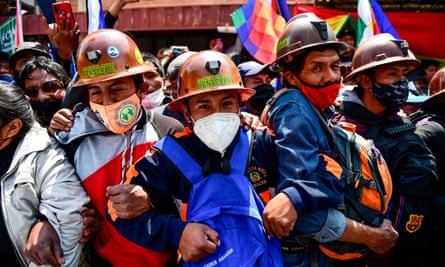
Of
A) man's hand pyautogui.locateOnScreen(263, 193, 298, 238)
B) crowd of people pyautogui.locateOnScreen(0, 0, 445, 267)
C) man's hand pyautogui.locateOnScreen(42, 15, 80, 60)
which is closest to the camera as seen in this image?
man's hand pyautogui.locateOnScreen(263, 193, 298, 238)

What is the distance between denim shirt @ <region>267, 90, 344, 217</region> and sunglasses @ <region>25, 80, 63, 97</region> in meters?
1.86

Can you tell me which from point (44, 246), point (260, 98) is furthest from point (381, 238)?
point (260, 98)

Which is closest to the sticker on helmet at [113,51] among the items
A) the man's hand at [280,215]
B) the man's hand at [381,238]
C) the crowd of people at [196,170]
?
the crowd of people at [196,170]

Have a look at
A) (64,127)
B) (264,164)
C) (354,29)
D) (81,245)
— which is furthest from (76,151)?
(354,29)

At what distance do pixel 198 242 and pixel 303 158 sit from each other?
64 cm

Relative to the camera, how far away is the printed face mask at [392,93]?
115 inches

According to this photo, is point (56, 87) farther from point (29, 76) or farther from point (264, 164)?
point (264, 164)

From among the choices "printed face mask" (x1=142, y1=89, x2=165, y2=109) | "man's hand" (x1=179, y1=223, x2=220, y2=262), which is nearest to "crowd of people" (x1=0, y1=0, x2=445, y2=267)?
"man's hand" (x1=179, y1=223, x2=220, y2=262)

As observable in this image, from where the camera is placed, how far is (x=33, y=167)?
7.82ft

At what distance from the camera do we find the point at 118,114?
2.36 m

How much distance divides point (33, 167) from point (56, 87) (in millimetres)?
1038

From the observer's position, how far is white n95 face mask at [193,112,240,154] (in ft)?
6.96

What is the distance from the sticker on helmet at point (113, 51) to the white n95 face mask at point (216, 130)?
0.69 m

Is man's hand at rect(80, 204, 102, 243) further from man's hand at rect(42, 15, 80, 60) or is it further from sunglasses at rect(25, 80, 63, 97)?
man's hand at rect(42, 15, 80, 60)
